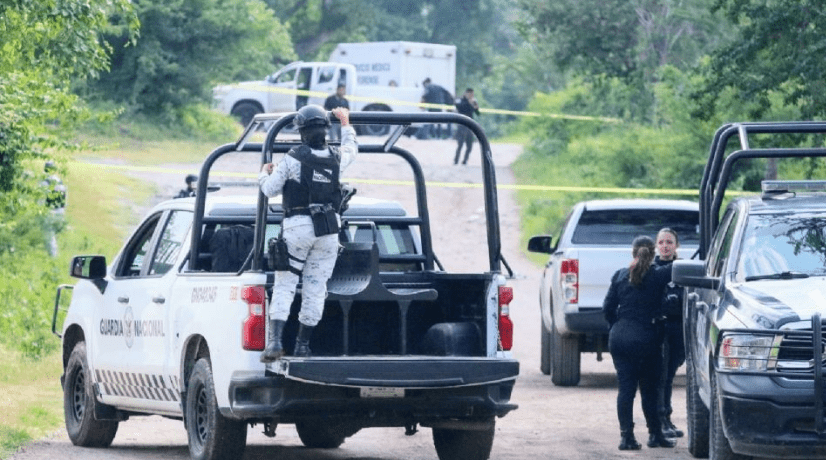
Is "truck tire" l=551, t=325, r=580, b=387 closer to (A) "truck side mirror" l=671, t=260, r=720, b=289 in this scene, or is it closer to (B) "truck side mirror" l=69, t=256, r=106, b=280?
(B) "truck side mirror" l=69, t=256, r=106, b=280

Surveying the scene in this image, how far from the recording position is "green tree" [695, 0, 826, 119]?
18531 mm

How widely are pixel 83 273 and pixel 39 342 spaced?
6516 millimetres

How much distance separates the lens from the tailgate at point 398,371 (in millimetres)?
9961

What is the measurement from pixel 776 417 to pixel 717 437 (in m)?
0.82

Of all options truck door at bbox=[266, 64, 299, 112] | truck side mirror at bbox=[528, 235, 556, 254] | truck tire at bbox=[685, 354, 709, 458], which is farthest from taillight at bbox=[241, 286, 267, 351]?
truck door at bbox=[266, 64, 299, 112]

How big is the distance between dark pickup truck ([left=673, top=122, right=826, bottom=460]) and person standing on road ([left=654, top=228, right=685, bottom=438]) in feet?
0.95

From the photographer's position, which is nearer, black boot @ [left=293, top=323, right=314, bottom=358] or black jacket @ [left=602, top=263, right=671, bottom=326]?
black boot @ [left=293, top=323, right=314, bottom=358]

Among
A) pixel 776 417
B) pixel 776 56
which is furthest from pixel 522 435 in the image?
pixel 776 56

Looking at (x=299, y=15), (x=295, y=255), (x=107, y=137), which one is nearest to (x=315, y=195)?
(x=295, y=255)

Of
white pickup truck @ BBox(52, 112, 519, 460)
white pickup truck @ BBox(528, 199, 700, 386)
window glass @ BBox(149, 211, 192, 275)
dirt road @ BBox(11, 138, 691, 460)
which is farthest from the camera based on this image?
white pickup truck @ BBox(528, 199, 700, 386)

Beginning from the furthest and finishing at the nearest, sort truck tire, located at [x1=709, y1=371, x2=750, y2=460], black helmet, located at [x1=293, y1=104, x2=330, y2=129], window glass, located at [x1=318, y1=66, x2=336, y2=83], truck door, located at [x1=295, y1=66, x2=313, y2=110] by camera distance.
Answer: window glass, located at [x1=318, y1=66, x2=336, y2=83] → truck door, located at [x1=295, y1=66, x2=313, y2=110] → black helmet, located at [x1=293, y1=104, x2=330, y2=129] → truck tire, located at [x1=709, y1=371, x2=750, y2=460]

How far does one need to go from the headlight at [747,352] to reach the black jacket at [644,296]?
285 centimetres

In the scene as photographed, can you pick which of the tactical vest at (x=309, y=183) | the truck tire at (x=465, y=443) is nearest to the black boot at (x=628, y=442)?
the truck tire at (x=465, y=443)

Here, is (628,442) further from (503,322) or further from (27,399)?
(27,399)
